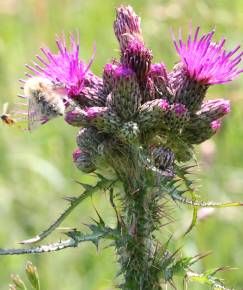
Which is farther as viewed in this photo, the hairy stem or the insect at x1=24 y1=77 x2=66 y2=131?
the insect at x1=24 y1=77 x2=66 y2=131

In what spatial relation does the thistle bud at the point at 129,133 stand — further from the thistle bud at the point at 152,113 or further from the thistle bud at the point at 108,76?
the thistle bud at the point at 108,76

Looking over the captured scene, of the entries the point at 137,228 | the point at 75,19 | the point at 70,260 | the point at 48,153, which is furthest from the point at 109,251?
the point at 75,19

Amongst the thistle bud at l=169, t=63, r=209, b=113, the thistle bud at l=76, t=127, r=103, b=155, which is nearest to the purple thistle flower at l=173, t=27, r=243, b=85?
the thistle bud at l=169, t=63, r=209, b=113

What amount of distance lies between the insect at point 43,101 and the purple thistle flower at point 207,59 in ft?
2.12

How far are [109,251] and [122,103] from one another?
9.17ft

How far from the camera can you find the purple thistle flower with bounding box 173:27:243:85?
3.54m

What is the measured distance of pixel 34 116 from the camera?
361 centimetres

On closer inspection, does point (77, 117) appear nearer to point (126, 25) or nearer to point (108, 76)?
point (108, 76)

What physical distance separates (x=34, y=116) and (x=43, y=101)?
0.29 feet

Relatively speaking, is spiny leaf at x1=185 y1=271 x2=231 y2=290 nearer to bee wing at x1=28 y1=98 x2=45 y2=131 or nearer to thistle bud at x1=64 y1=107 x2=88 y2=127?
thistle bud at x1=64 y1=107 x2=88 y2=127

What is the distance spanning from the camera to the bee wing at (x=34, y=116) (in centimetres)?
358

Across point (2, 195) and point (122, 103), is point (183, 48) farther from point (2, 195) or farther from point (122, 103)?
point (2, 195)

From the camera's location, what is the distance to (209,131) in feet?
11.5

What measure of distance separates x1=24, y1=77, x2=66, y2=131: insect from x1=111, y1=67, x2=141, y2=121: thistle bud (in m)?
0.31
